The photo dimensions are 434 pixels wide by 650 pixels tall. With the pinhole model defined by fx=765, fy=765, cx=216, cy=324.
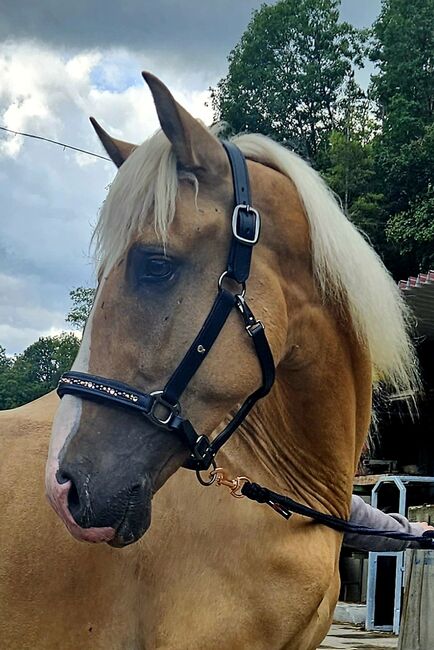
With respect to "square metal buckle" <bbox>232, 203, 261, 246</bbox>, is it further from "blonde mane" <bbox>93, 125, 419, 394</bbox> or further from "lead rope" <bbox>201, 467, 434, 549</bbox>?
"lead rope" <bbox>201, 467, 434, 549</bbox>

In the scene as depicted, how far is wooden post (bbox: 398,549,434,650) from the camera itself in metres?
3.79

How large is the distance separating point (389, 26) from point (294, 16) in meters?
5.55

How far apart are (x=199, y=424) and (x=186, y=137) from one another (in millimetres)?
714

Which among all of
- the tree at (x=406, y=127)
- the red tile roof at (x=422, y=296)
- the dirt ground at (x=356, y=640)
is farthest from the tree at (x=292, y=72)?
the dirt ground at (x=356, y=640)

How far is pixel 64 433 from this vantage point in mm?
1776

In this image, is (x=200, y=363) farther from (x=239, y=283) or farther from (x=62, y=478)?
(x=62, y=478)

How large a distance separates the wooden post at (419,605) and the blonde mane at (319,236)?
169cm

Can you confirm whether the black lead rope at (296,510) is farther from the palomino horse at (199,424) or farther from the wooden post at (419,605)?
the wooden post at (419,605)

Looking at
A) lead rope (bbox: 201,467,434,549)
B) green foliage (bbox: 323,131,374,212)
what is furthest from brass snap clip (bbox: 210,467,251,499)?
green foliage (bbox: 323,131,374,212)

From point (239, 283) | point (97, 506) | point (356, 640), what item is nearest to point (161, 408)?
point (97, 506)

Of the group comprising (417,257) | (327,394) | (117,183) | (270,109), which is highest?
(270,109)

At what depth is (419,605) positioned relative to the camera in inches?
150

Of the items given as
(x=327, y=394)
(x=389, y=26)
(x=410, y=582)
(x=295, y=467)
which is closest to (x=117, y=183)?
(x=327, y=394)

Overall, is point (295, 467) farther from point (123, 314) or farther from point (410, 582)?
point (410, 582)
